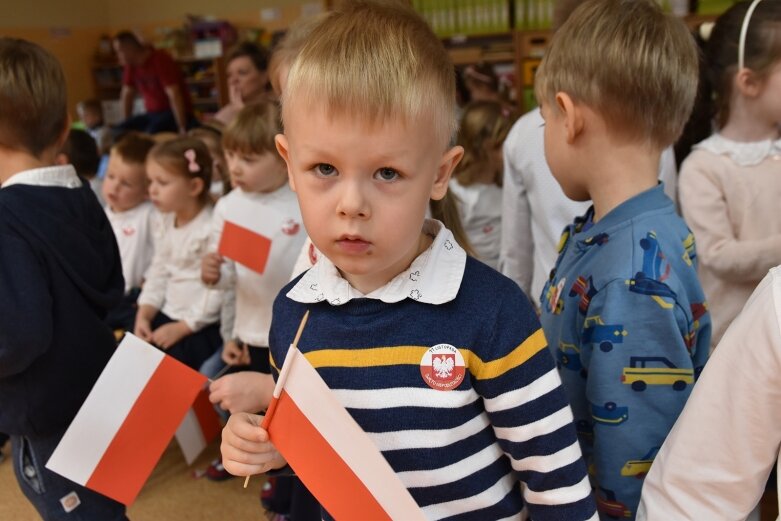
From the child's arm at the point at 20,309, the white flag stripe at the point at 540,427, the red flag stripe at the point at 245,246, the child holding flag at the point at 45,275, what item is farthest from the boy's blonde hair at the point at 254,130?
the white flag stripe at the point at 540,427

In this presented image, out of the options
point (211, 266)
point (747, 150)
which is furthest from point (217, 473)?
point (747, 150)

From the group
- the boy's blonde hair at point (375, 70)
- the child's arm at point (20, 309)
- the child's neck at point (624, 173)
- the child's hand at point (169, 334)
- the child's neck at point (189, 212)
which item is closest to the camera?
the boy's blonde hair at point (375, 70)

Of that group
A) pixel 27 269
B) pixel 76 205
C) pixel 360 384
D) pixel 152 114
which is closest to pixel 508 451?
pixel 360 384

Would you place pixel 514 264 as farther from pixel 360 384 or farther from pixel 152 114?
pixel 152 114

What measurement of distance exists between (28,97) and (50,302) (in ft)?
1.57

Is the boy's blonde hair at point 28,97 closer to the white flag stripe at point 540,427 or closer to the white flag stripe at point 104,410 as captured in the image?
the white flag stripe at point 104,410

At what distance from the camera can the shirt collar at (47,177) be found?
1453 mm

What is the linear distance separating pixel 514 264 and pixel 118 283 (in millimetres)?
1153

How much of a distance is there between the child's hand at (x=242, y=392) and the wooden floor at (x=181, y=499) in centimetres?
128

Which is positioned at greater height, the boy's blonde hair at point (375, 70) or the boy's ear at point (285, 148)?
the boy's blonde hair at point (375, 70)

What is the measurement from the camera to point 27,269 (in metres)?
1.35

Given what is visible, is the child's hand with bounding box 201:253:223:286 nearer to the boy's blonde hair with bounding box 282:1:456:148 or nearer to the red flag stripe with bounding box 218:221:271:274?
the red flag stripe with bounding box 218:221:271:274

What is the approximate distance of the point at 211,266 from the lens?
194 centimetres

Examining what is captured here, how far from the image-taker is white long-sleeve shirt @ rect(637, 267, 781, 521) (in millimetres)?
786
